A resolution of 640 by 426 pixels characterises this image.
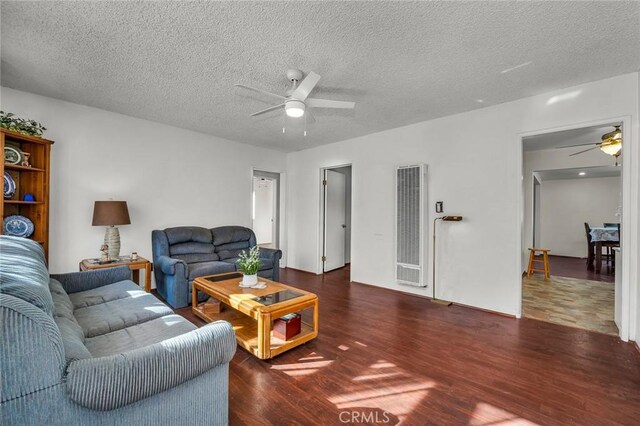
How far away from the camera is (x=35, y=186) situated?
124 inches

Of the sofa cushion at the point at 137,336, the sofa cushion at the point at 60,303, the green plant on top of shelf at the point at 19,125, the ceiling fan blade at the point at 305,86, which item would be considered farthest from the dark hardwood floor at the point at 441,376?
the green plant on top of shelf at the point at 19,125

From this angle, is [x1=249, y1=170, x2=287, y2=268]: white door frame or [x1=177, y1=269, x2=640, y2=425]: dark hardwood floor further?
[x1=249, y1=170, x2=287, y2=268]: white door frame

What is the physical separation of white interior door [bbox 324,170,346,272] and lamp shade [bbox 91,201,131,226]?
3.41 metres

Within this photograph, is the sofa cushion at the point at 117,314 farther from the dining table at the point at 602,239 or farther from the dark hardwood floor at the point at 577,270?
the dining table at the point at 602,239

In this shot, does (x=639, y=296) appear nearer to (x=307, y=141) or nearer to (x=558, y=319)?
(x=558, y=319)

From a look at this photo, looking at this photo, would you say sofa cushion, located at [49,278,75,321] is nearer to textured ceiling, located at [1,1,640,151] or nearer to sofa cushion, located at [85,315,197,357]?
sofa cushion, located at [85,315,197,357]

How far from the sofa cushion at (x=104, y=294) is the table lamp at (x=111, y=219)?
98 cm

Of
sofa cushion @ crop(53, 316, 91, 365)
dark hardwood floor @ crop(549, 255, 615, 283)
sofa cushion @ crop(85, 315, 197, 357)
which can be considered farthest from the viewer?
dark hardwood floor @ crop(549, 255, 615, 283)

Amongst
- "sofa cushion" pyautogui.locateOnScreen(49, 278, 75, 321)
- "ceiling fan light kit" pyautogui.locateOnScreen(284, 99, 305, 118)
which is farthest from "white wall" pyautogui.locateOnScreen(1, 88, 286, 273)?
"ceiling fan light kit" pyautogui.locateOnScreen(284, 99, 305, 118)

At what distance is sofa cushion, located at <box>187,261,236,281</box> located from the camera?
3664 millimetres

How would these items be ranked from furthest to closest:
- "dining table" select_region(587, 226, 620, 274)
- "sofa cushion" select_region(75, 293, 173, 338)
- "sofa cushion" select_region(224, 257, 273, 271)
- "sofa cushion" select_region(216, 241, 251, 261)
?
"dining table" select_region(587, 226, 620, 274) < "sofa cushion" select_region(216, 241, 251, 261) < "sofa cushion" select_region(224, 257, 273, 271) < "sofa cushion" select_region(75, 293, 173, 338)

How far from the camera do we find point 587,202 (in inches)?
307

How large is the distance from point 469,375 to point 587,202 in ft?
28.0

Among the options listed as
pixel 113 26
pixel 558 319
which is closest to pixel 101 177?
pixel 113 26
